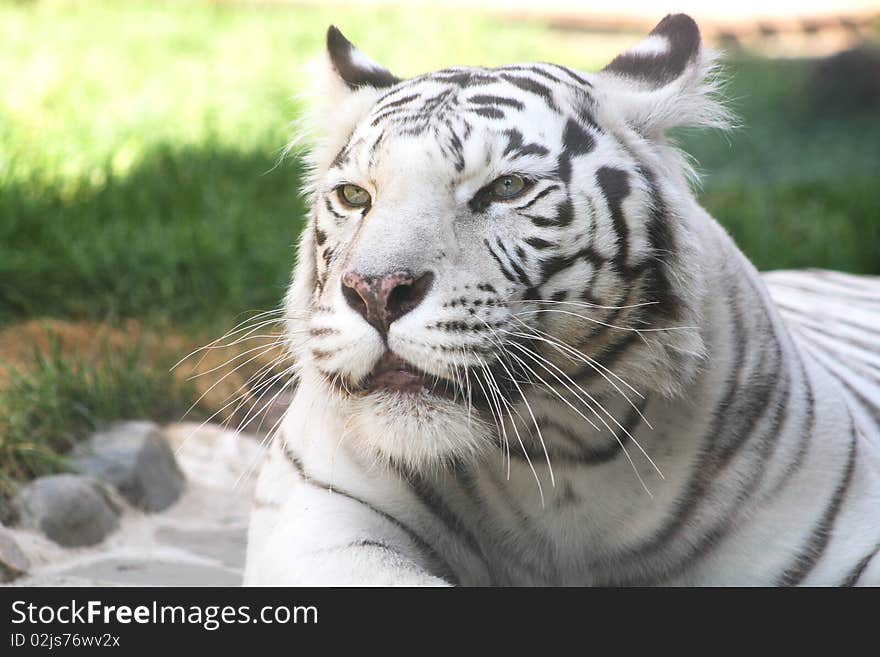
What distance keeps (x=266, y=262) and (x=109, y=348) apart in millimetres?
856

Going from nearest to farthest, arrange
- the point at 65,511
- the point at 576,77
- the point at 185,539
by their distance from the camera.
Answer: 1. the point at 576,77
2. the point at 65,511
3. the point at 185,539

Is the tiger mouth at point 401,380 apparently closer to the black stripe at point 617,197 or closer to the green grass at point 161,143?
the black stripe at point 617,197

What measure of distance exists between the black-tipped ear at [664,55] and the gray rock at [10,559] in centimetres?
154

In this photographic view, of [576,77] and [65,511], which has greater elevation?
[576,77]

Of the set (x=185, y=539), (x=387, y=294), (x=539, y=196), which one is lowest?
(x=185, y=539)

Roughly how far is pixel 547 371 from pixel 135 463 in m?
1.39

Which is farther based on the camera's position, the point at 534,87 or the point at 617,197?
the point at 534,87

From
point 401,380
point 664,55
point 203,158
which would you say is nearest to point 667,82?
point 664,55

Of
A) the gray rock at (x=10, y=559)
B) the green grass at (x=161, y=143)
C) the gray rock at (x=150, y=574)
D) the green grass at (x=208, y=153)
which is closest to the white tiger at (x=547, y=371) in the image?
the gray rock at (x=150, y=574)

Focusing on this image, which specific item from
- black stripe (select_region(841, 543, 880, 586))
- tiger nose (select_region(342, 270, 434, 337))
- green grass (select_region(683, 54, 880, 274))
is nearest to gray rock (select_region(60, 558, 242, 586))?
tiger nose (select_region(342, 270, 434, 337))

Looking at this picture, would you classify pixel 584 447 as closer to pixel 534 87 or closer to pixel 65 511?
pixel 534 87

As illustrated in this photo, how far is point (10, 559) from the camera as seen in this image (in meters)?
2.38

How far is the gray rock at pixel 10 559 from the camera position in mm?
2344

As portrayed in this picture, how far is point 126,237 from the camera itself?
4070mm
